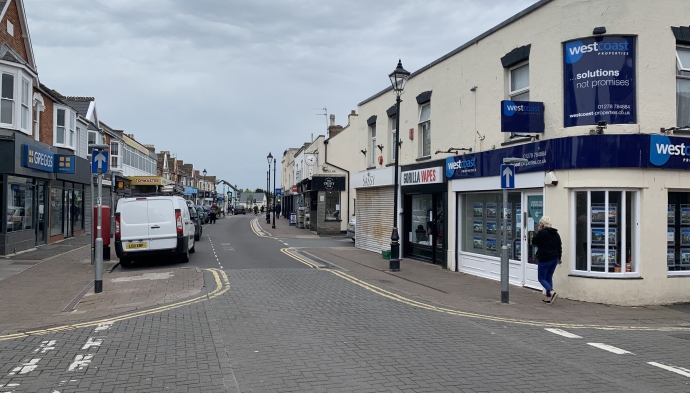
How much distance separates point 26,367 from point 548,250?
29.5ft

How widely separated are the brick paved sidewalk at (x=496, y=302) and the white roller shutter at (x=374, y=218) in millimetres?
4358

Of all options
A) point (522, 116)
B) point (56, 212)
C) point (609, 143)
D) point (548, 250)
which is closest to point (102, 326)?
point (548, 250)

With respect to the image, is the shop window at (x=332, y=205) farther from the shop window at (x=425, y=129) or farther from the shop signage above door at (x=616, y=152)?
the shop signage above door at (x=616, y=152)

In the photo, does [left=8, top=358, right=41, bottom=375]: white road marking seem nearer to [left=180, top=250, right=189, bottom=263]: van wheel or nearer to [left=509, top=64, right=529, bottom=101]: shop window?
[left=180, top=250, right=189, bottom=263]: van wheel

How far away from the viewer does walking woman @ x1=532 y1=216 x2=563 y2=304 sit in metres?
10.9

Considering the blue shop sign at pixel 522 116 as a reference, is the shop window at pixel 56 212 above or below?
below

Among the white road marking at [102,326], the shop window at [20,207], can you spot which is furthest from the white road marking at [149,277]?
the shop window at [20,207]

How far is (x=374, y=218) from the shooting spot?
22469 mm

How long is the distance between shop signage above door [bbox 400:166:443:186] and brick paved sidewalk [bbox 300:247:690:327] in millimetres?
2790

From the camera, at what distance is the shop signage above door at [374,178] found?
66.4ft

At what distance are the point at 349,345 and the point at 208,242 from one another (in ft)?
67.6

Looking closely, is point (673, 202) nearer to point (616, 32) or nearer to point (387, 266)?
point (616, 32)

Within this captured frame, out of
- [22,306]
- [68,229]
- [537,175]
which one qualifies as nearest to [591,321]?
[537,175]

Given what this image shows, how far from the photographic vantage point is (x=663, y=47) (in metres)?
11.3
